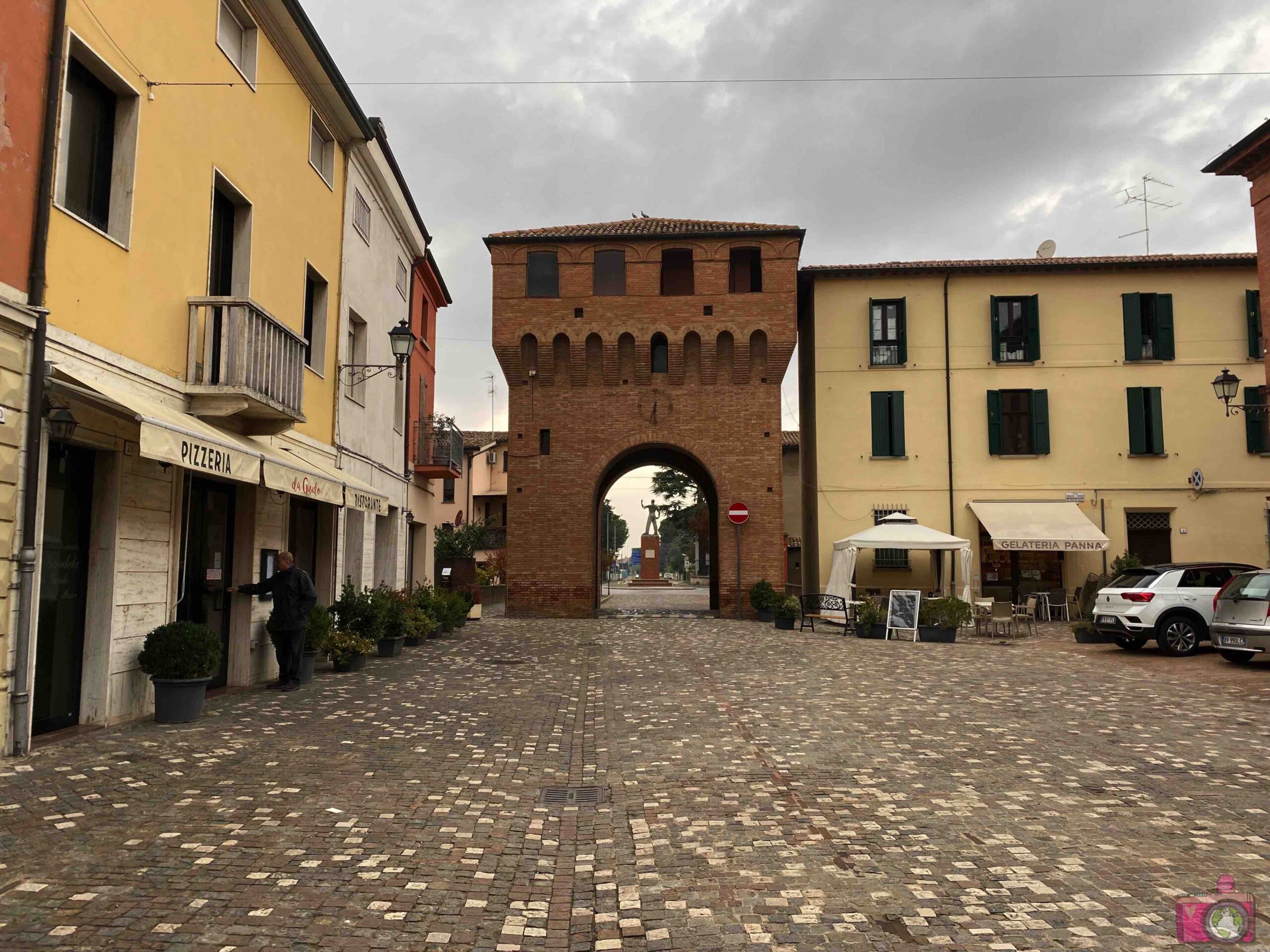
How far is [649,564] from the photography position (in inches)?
2101

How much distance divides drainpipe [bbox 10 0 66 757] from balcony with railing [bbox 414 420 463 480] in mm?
14611

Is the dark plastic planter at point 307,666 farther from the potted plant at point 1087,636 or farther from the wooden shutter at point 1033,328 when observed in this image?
the wooden shutter at point 1033,328

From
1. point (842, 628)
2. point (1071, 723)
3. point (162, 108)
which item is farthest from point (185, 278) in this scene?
point (842, 628)

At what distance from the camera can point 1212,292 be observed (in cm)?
2428

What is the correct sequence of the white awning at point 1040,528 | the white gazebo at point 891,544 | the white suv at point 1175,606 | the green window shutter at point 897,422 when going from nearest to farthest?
1. the white suv at point 1175,606
2. the white gazebo at point 891,544
3. the white awning at point 1040,528
4. the green window shutter at point 897,422

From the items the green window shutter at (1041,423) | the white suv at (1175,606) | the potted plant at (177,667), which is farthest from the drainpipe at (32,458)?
the green window shutter at (1041,423)

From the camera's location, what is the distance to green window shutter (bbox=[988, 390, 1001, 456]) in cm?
2442

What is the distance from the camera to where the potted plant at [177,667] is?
7859 mm

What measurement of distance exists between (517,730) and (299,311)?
735cm

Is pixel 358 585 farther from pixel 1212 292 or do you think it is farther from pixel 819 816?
pixel 1212 292

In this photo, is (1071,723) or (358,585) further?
(358,585)

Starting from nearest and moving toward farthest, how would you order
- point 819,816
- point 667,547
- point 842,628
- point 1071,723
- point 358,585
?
point 819,816
point 1071,723
point 358,585
point 842,628
point 667,547

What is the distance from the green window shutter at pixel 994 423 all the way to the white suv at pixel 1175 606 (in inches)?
380

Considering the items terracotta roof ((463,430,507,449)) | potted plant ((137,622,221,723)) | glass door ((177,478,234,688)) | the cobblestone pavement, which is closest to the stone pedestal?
terracotta roof ((463,430,507,449))
